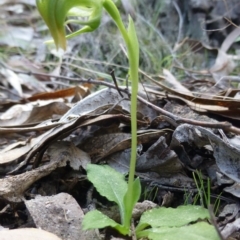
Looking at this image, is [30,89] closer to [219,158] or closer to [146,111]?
[146,111]

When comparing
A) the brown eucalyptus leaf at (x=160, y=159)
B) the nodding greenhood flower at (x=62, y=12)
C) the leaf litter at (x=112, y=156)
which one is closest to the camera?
the nodding greenhood flower at (x=62, y=12)

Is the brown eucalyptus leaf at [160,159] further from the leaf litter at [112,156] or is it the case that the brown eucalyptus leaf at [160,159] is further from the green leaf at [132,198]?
the green leaf at [132,198]

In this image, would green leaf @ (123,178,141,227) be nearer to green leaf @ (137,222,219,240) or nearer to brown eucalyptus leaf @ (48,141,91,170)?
green leaf @ (137,222,219,240)

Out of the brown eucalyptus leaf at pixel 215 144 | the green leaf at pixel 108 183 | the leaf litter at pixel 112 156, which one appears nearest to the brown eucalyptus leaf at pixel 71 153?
the leaf litter at pixel 112 156

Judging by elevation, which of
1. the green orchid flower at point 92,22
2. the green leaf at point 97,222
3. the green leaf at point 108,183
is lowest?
the green leaf at point 108,183

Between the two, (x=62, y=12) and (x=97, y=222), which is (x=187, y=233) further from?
(x=62, y=12)

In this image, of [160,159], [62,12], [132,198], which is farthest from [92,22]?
[160,159]

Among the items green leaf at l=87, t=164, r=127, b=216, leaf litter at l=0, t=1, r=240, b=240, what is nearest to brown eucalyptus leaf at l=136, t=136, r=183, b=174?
leaf litter at l=0, t=1, r=240, b=240
